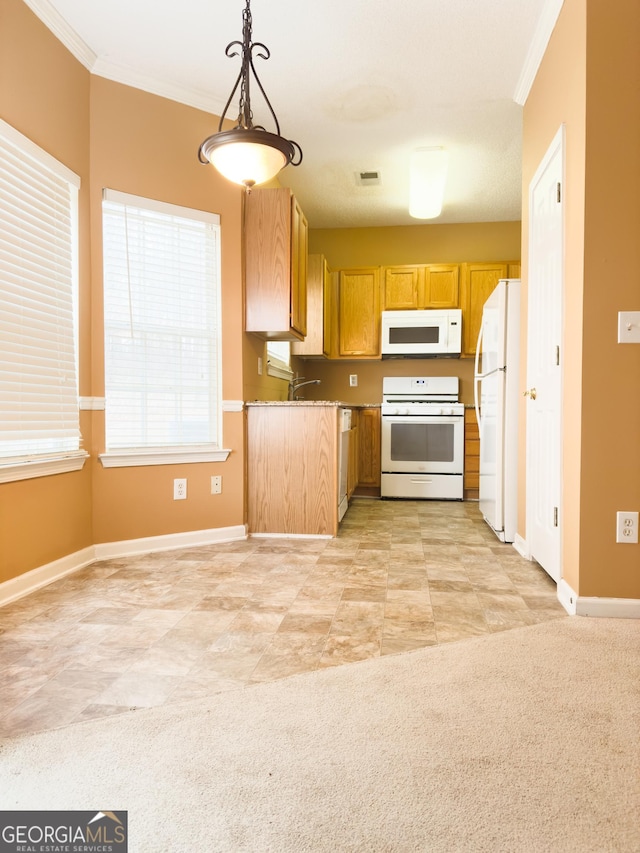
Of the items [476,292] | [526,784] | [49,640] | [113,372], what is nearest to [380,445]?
[476,292]

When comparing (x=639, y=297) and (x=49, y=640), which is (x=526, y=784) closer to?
(x=49, y=640)

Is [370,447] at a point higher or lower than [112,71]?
lower

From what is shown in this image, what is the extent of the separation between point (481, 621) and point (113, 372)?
2.28 metres

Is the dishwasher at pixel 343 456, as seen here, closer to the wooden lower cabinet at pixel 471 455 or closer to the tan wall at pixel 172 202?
the tan wall at pixel 172 202

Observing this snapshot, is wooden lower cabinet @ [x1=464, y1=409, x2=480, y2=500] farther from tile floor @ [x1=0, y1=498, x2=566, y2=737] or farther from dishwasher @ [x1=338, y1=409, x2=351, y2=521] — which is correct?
tile floor @ [x1=0, y1=498, x2=566, y2=737]

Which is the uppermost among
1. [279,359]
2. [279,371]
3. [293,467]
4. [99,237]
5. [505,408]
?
[99,237]

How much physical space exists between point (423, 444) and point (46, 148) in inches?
145

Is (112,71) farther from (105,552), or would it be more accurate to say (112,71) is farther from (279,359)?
(105,552)


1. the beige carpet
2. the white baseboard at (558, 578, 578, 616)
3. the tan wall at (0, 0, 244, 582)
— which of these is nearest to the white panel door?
the white baseboard at (558, 578, 578, 616)

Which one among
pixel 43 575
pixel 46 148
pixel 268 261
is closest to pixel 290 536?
pixel 43 575

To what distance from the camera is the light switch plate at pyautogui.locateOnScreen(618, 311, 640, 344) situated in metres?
2.08

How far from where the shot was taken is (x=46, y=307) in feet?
8.55

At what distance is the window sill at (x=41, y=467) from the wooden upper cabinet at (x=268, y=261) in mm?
1360

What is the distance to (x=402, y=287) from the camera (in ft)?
17.7
